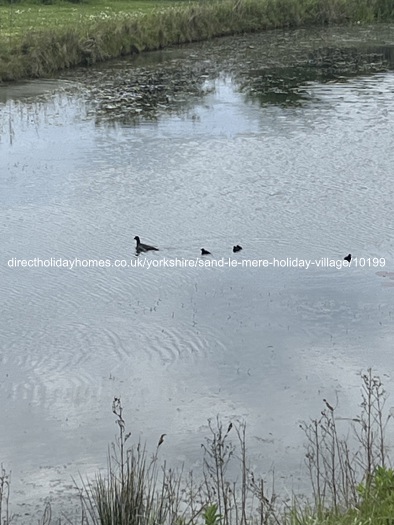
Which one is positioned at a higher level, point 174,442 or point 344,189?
point 344,189

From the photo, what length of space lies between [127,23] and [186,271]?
16159 millimetres

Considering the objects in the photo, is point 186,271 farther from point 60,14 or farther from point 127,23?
point 60,14

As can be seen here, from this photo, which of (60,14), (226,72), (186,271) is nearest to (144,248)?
(186,271)

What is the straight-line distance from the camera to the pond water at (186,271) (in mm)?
8539

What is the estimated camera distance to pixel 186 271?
11.7m

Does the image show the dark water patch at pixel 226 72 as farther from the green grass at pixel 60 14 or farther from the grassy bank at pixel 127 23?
the green grass at pixel 60 14

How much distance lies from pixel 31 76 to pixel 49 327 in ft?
44.8

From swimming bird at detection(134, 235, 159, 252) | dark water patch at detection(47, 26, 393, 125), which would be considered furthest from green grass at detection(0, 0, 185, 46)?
→ swimming bird at detection(134, 235, 159, 252)

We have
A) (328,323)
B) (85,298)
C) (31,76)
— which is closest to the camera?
(328,323)

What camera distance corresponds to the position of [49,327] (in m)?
10.4

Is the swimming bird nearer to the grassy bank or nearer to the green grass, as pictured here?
the grassy bank

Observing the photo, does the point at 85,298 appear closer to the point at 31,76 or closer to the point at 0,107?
the point at 0,107

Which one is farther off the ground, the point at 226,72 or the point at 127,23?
the point at 127,23

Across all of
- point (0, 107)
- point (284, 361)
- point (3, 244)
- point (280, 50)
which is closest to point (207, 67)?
point (280, 50)
